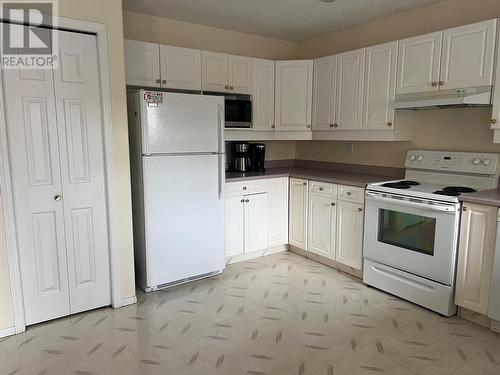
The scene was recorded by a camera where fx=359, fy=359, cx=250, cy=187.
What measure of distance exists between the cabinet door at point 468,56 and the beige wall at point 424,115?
36cm

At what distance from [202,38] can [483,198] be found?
306cm

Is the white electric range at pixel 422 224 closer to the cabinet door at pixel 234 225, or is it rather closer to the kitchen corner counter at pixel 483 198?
the kitchen corner counter at pixel 483 198

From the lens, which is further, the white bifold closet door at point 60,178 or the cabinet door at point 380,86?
the cabinet door at point 380,86

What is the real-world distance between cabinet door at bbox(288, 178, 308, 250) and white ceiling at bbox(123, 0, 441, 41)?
167 cm

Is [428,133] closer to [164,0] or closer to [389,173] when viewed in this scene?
[389,173]

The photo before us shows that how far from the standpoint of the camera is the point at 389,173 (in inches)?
145

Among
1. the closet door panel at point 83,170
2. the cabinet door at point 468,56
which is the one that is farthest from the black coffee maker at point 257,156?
the cabinet door at point 468,56

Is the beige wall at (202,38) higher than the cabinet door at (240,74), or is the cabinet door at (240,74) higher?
the beige wall at (202,38)

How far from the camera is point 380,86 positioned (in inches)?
130

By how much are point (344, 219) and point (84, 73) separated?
2.53m

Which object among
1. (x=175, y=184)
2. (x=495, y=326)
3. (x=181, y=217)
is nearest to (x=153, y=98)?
(x=175, y=184)

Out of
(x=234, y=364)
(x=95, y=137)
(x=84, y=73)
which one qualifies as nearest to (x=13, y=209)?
(x=95, y=137)

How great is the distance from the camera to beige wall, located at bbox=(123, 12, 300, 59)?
3498 mm

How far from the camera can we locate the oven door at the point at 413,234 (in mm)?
2615
